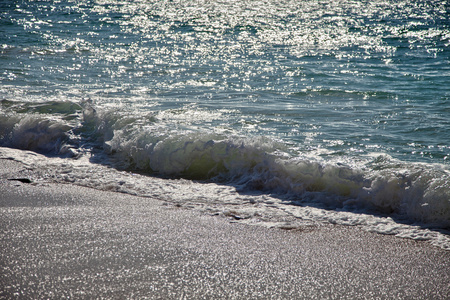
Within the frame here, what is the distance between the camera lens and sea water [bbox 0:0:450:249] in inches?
168

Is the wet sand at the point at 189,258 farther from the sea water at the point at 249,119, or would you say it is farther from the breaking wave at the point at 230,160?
the breaking wave at the point at 230,160

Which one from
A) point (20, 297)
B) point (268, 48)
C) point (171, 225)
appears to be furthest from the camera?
point (268, 48)

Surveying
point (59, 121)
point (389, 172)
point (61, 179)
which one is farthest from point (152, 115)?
point (389, 172)

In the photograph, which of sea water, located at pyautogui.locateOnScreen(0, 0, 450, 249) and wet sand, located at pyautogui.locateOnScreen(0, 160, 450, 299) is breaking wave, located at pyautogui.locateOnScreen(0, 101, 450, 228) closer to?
sea water, located at pyautogui.locateOnScreen(0, 0, 450, 249)

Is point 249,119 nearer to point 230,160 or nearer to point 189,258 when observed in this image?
point 230,160

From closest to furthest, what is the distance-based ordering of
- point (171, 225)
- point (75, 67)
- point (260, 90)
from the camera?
1. point (171, 225)
2. point (260, 90)
3. point (75, 67)

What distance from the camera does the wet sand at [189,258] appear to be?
2553 millimetres

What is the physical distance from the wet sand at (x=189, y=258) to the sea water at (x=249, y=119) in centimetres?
A: 42

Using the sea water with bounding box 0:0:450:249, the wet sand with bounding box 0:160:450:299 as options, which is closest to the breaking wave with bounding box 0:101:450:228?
the sea water with bounding box 0:0:450:249

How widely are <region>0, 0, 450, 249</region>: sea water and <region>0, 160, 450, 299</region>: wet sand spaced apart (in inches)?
16.6

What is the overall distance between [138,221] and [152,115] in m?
3.42

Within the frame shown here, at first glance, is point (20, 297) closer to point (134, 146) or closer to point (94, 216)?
point (94, 216)

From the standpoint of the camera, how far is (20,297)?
7.77 feet

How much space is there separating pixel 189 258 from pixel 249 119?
4301 mm
